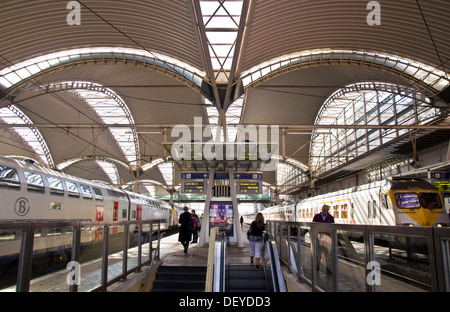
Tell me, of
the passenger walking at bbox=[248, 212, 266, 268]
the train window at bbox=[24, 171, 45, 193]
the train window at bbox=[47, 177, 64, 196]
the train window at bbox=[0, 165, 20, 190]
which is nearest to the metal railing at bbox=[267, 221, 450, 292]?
the passenger walking at bbox=[248, 212, 266, 268]

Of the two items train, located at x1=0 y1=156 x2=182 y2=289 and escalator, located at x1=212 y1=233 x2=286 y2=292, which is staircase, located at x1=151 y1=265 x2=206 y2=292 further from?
train, located at x1=0 y1=156 x2=182 y2=289

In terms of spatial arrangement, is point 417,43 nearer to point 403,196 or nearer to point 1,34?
point 403,196

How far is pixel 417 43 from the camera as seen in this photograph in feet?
62.2

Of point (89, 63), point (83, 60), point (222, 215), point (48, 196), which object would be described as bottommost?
point (222, 215)

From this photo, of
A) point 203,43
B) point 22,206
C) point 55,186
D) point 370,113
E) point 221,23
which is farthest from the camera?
point 370,113

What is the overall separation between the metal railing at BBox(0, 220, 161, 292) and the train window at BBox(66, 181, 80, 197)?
7617mm

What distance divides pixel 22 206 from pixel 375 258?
37.1 feet

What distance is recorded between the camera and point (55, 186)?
14.2 metres

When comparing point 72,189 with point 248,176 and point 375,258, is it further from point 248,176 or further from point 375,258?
point 375,258

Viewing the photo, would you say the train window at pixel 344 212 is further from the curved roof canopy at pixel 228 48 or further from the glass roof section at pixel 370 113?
the glass roof section at pixel 370 113

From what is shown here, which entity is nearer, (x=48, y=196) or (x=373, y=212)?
(x=48, y=196)

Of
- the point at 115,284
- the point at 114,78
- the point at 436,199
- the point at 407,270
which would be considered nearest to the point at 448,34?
the point at 436,199

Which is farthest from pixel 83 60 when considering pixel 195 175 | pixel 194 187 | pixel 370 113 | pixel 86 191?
pixel 370 113

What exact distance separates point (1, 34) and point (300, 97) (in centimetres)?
2744
